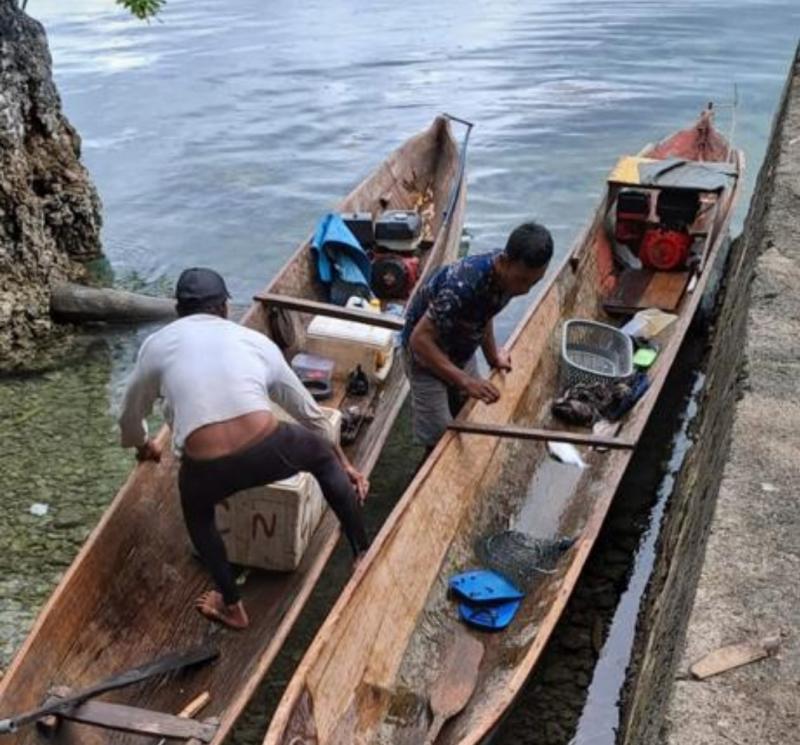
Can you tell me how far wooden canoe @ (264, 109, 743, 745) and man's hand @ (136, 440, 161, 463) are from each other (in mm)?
1351

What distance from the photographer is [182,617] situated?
518 centimetres

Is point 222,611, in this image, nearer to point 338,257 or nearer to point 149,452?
point 149,452

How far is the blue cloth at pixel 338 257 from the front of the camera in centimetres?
802

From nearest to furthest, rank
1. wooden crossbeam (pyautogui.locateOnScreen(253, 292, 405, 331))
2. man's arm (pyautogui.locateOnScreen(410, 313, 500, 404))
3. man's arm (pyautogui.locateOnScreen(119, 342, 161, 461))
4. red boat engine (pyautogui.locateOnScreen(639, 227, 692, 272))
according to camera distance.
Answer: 1. man's arm (pyautogui.locateOnScreen(119, 342, 161, 461))
2. man's arm (pyautogui.locateOnScreen(410, 313, 500, 404))
3. wooden crossbeam (pyautogui.locateOnScreen(253, 292, 405, 331))
4. red boat engine (pyautogui.locateOnScreen(639, 227, 692, 272))

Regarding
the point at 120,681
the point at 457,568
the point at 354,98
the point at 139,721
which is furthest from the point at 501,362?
the point at 354,98

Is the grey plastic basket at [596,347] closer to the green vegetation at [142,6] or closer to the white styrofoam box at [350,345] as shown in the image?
the white styrofoam box at [350,345]

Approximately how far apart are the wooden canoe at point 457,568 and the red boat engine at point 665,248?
1028 mm

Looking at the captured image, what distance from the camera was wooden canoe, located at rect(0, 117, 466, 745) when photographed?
4.46m

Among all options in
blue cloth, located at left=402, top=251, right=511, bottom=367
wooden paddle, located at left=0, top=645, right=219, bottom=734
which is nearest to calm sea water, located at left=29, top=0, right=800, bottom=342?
blue cloth, located at left=402, top=251, right=511, bottom=367

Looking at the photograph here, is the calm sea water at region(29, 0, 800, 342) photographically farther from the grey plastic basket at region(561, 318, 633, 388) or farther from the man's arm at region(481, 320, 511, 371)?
the man's arm at region(481, 320, 511, 371)

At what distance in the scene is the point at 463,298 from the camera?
5.30m

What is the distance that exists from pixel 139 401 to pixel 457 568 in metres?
2.10

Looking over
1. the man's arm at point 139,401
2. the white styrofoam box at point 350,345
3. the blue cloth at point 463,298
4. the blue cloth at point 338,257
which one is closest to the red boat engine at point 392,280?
the blue cloth at point 338,257

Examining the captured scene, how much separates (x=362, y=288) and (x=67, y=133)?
5.26 metres
